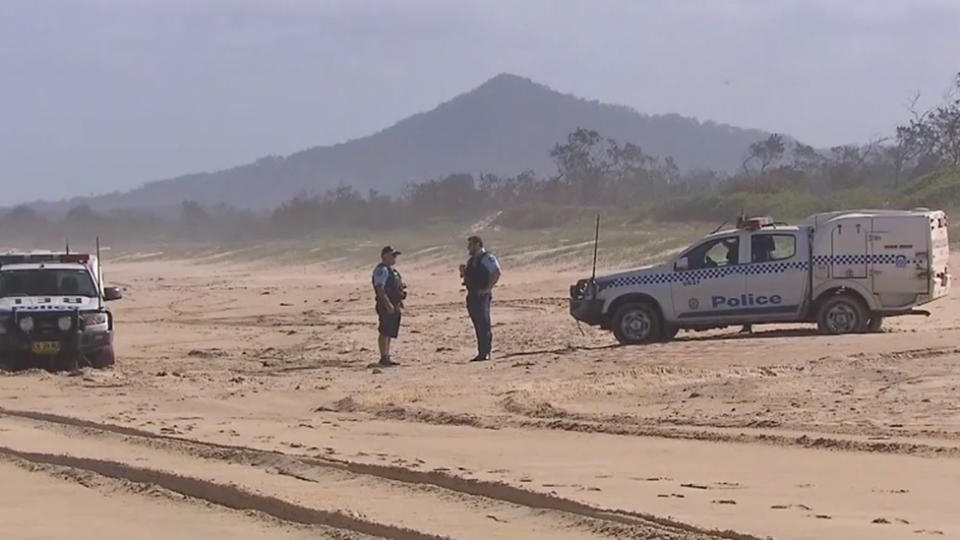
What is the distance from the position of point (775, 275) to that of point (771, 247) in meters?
0.40

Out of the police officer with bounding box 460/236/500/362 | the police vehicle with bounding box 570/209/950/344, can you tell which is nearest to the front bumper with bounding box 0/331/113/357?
the police officer with bounding box 460/236/500/362

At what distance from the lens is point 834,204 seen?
5119 cm

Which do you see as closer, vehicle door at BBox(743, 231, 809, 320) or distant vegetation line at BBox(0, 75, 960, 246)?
vehicle door at BBox(743, 231, 809, 320)

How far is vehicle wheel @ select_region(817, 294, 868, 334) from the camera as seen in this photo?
21.0m

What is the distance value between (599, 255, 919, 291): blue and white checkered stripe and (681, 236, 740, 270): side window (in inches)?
3.0

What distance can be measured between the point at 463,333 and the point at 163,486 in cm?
1466

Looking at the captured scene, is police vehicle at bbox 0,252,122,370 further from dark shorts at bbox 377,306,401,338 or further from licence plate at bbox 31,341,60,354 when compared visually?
dark shorts at bbox 377,306,401,338

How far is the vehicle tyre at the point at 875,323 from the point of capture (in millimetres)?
21264

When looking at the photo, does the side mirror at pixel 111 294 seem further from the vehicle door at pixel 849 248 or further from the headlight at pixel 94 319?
the vehicle door at pixel 849 248

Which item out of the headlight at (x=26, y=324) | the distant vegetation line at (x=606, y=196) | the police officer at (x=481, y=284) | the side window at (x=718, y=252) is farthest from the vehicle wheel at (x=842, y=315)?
the distant vegetation line at (x=606, y=196)

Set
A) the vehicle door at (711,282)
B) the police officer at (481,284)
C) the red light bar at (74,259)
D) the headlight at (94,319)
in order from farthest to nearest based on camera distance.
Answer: the red light bar at (74,259), the vehicle door at (711,282), the headlight at (94,319), the police officer at (481,284)

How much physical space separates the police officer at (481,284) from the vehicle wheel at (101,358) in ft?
15.7

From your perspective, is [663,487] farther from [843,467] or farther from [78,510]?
[78,510]

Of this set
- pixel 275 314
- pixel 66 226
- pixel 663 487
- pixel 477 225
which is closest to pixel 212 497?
pixel 663 487
